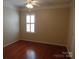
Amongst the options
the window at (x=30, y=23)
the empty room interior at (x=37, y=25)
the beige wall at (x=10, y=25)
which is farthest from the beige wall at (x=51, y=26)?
the beige wall at (x=10, y=25)

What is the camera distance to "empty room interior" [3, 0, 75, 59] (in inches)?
185

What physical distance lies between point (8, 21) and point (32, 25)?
1.75 metres

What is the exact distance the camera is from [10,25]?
17.3ft

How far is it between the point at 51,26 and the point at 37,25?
1.04 metres

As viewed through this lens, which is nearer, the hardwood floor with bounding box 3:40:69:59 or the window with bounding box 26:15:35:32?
the hardwood floor with bounding box 3:40:69:59

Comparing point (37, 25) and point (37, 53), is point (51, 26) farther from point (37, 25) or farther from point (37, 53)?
point (37, 53)

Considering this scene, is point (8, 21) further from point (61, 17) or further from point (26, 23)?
point (61, 17)

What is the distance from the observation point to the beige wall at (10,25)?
4.71 m

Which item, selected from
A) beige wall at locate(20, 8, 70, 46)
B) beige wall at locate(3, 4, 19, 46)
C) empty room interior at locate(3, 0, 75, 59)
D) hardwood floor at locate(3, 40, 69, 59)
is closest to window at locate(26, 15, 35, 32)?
empty room interior at locate(3, 0, 75, 59)

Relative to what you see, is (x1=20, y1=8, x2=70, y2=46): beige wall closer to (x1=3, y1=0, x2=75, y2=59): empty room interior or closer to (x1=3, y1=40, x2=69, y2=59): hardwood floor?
(x1=3, y1=0, x2=75, y2=59): empty room interior

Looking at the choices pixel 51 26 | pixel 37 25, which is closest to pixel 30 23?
pixel 37 25

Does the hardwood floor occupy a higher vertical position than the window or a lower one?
lower

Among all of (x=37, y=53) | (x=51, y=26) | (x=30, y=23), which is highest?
(x=30, y=23)

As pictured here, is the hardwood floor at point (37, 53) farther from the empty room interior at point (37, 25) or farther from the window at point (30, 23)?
the window at point (30, 23)
